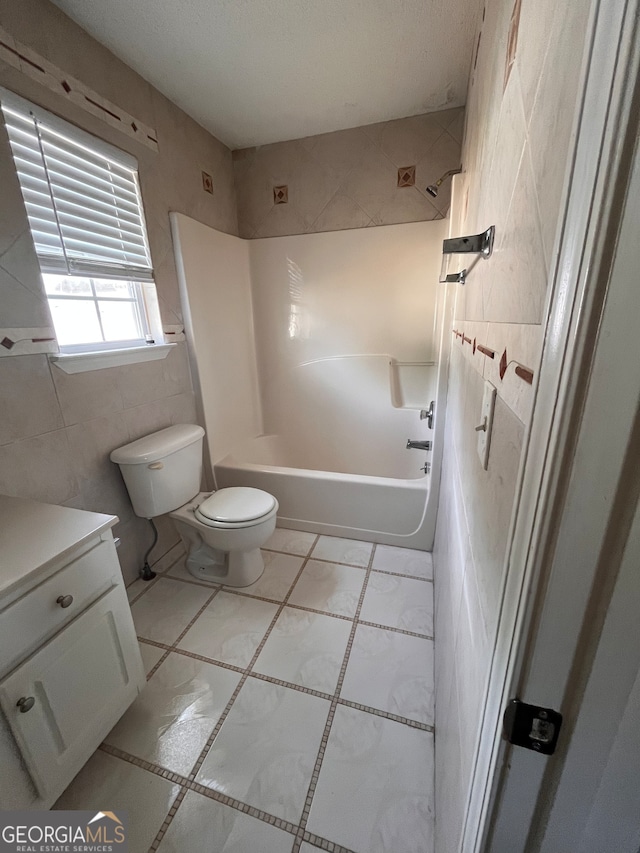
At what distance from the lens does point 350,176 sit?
2.11 metres

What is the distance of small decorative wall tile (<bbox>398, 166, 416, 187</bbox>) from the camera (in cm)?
202

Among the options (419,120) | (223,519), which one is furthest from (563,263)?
(419,120)

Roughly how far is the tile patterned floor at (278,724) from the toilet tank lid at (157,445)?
28.1 inches

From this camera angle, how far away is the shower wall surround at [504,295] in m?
0.38

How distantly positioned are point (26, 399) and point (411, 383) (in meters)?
2.08

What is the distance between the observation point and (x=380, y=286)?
2277mm

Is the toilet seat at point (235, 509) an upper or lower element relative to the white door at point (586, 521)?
lower

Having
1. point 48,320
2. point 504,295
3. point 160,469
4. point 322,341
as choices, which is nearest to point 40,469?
point 160,469

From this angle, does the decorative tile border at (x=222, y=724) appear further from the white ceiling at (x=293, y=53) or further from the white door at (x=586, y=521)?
the white ceiling at (x=293, y=53)

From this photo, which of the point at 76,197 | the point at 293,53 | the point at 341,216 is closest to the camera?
the point at 76,197

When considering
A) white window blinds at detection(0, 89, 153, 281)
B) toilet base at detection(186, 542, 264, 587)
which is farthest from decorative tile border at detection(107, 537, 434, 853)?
white window blinds at detection(0, 89, 153, 281)

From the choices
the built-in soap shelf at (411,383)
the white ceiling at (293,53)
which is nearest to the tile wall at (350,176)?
the white ceiling at (293,53)

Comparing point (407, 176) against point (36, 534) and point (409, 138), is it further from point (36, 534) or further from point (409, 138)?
point (36, 534)

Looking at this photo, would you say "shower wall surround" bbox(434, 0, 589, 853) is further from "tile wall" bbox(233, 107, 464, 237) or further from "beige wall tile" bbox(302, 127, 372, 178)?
"beige wall tile" bbox(302, 127, 372, 178)
